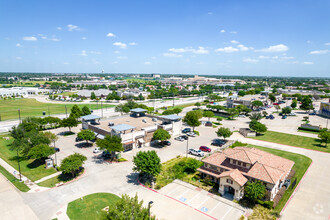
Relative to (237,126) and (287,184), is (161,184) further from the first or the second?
(237,126)

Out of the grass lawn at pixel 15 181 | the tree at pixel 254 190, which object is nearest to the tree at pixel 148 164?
the tree at pixel 254 190

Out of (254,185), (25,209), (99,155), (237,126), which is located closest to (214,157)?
(254,185)

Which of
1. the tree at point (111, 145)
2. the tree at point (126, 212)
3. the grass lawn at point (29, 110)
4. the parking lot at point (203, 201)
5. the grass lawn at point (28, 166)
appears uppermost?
the tree at point (126, 212)

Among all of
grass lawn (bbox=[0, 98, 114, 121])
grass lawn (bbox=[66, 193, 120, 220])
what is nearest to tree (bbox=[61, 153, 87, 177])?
grass lawn (bbox=[66, 193, 120, 220])

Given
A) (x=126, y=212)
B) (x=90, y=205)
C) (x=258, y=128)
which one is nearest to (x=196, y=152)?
(x=90, y=205)

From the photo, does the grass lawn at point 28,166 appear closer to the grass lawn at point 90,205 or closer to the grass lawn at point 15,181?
the grass lawn at point 15,181
